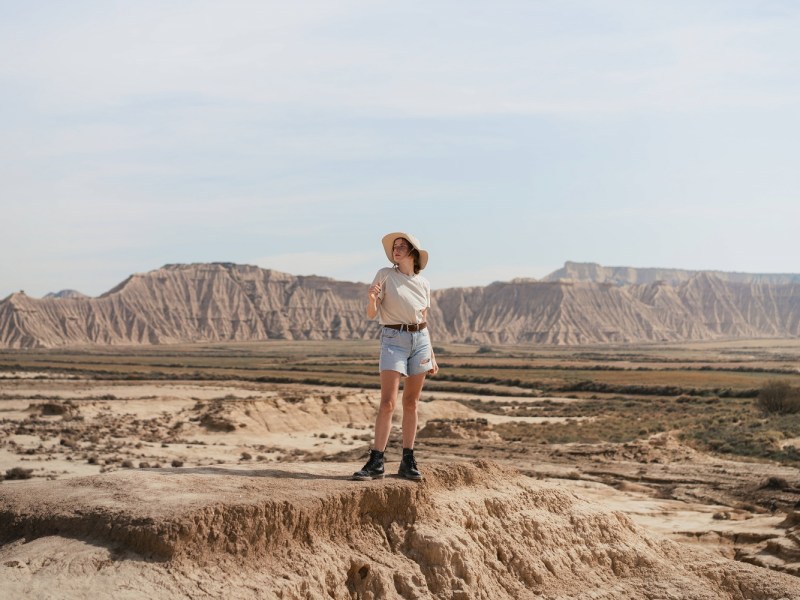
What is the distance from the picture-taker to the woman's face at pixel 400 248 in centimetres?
894

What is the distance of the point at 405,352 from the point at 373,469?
1.06 metres

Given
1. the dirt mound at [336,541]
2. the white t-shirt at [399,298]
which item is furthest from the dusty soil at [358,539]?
the white t-shirt at [399,298]

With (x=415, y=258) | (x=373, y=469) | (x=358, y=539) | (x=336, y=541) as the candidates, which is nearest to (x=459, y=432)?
(x=415, y=258)

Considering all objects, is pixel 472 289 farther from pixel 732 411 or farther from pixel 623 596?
pixel 623 596

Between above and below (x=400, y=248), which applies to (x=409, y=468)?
below

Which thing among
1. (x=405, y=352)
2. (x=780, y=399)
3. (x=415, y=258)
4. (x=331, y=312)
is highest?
(x=415, y=258)

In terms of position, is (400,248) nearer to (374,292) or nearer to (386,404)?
(374,292)

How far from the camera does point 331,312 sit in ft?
602

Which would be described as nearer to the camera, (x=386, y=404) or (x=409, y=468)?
(x=386, y=404)

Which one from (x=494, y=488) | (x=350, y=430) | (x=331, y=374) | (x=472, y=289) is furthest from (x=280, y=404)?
(x=472, y=289)

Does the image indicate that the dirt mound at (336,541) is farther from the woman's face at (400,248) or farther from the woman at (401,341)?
the woman's face at (400,248)

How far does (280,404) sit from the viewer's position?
127ft

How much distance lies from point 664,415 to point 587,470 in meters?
20.4

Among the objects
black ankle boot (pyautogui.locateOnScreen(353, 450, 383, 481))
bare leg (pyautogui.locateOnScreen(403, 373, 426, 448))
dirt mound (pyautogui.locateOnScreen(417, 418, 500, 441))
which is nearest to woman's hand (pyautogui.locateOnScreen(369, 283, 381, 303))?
bare leg (pyautogui.locateOnScreen(403, 373, 426, 448))
